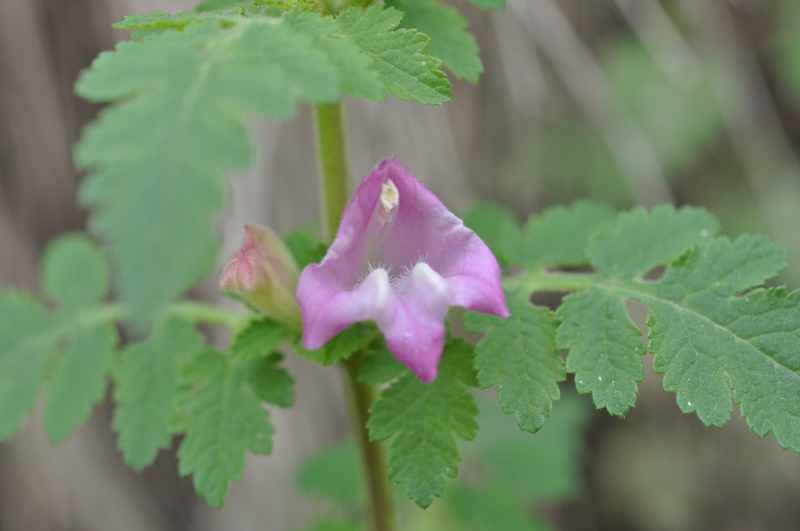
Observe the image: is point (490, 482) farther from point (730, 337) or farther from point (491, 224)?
point (730, 337)

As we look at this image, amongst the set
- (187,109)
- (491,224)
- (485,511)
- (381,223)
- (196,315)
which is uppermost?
(187,109)

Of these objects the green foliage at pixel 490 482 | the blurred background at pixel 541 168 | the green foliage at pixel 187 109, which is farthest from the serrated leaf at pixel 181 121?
the blurred background at pixel 541 168

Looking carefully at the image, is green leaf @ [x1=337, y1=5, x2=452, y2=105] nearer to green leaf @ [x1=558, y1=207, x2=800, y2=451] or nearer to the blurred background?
green leaf @ [x1=558, y1=207, x2=800, y2=451]

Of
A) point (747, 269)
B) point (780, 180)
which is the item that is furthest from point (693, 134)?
point (747, 269)

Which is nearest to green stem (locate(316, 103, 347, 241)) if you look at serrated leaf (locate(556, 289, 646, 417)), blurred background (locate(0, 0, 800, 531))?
serrated leaf (locate(556, 289, 646, 417))

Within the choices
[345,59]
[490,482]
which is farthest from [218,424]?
[490,482]

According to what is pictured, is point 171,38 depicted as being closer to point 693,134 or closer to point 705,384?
point 705,384
